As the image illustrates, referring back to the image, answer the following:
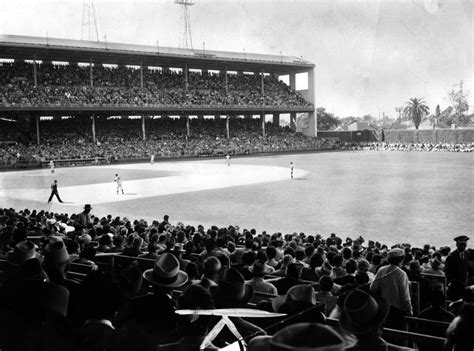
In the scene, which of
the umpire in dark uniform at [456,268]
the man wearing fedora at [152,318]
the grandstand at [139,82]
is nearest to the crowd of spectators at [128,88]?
the grandstand at [139,82]

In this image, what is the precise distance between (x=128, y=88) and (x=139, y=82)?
2.84 metres

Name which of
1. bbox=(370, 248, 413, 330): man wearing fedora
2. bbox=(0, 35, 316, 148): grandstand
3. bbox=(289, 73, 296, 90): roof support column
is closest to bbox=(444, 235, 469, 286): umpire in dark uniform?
bbox=(370, 248, 413, 330): man wearing fedora

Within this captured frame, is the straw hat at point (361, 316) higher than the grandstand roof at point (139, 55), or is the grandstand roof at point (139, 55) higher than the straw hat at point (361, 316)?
the grandstand roof at point (139, 55)

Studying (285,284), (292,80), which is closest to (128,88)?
(292,80)

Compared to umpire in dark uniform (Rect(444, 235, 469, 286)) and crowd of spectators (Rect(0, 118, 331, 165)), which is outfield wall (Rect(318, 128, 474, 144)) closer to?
crowd of spectators (Rect(0, 118, 331, 165))

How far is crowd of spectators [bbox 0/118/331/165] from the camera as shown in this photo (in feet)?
180

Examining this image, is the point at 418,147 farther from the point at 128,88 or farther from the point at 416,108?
the point at 128,88

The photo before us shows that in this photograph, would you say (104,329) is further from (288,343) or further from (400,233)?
(400,233)

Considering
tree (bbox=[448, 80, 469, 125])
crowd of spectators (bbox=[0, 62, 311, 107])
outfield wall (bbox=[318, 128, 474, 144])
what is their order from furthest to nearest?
tree (bbox=[448, 80, 469, 125])
outfield wall (bbox=[318, 128, 474, 144])
crowd of spectators (bbox=[0, 62, 311, 107])

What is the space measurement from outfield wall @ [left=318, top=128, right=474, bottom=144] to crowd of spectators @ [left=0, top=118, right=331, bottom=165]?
13.8 m

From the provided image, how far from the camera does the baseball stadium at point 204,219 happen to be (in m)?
3.54

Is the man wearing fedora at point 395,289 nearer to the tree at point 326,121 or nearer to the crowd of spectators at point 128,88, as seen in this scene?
the crowd of spectators at point 128,88

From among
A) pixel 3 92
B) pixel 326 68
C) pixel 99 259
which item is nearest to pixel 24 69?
pixel 3 92

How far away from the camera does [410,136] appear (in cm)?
8188
